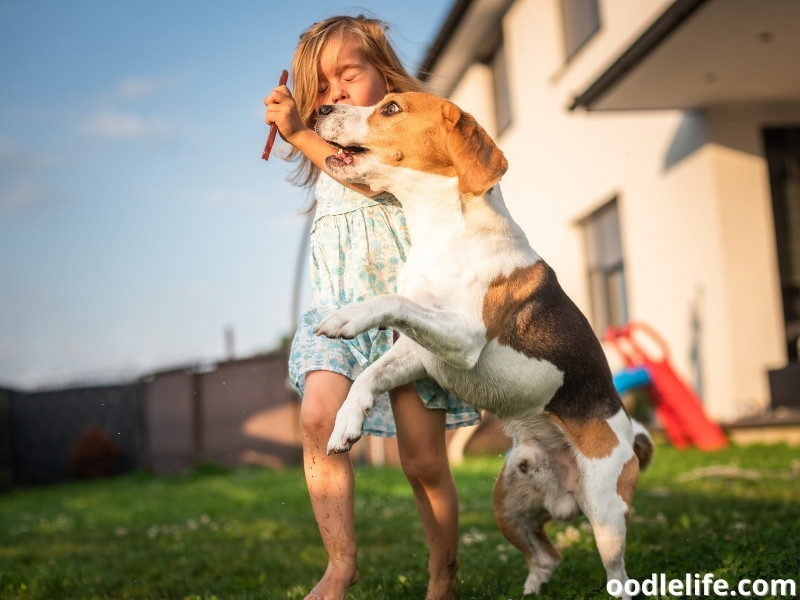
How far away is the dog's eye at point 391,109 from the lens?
127 inches

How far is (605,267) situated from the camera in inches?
512

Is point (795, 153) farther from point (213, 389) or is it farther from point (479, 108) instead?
point (213, 389)

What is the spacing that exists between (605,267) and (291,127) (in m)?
10.2

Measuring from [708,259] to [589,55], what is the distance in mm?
3634

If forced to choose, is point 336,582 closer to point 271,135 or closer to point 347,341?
point 347,341

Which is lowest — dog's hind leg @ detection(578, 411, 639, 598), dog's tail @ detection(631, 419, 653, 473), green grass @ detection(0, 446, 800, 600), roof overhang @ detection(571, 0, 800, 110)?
green grass @ detection(0, 446, 800, 600)

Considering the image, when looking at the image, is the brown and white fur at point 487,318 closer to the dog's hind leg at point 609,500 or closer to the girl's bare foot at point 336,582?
the dog's hind leg at point 609,500

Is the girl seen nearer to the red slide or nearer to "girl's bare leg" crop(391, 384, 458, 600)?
"girl's bare leg" crop(391, 384, 458, 600)

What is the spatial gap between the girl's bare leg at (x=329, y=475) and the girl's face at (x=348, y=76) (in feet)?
3.87

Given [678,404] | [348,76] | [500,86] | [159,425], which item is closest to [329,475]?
[348,76]

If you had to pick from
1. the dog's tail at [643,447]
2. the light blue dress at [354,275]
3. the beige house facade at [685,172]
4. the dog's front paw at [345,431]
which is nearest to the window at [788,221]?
the beige house facade at [685,172]

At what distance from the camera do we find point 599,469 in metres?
3.22

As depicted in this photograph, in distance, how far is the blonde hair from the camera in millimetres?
3742

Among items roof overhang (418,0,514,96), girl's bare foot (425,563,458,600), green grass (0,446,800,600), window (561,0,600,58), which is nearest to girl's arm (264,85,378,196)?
girl's bare foot (425,563,458,600)
